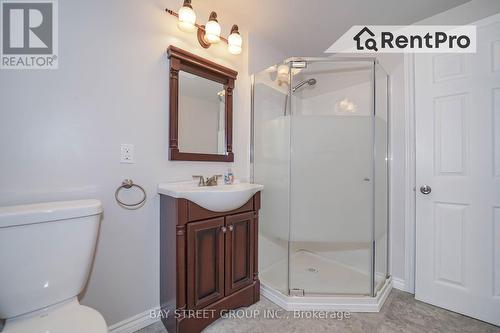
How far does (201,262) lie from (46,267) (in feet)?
2.31

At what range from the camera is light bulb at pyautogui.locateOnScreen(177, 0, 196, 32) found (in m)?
1.37

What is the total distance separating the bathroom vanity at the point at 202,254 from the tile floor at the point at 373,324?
10 centimetres

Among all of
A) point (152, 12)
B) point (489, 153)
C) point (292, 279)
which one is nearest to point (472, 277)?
point (489, 153)

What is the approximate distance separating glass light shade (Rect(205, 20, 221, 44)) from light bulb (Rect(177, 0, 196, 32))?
4.8 inches

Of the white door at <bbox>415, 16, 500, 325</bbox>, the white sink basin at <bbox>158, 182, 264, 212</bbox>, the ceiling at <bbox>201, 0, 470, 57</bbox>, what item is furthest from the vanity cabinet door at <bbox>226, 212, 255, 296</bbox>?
the ceiling at <bbox>201, 0, 470, 57</bbox>

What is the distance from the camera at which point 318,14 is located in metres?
1.69

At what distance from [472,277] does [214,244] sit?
1775 mm

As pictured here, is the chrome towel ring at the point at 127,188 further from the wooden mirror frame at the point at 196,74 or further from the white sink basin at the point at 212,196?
the wooden mirror frame at the point at 196,74

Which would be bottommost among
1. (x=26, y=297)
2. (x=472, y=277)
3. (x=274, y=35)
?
(x=472, y=277)

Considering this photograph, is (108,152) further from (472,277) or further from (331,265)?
(472,277)

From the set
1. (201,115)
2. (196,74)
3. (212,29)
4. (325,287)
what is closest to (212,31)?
(212,29)

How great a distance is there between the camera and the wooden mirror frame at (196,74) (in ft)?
4.63

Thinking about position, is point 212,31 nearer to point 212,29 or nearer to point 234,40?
point 212,29

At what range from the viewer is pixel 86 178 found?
112 centimetres
